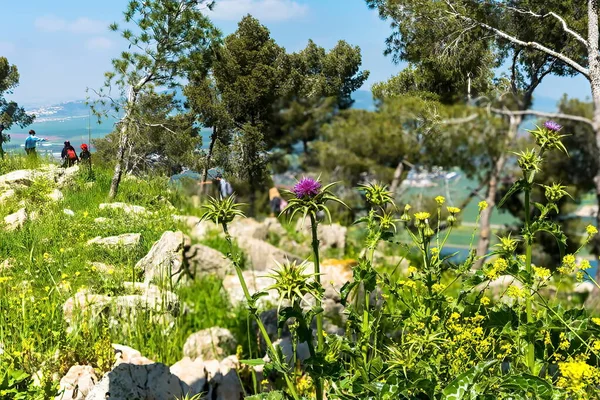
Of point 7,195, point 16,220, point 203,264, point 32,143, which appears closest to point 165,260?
point 203,264

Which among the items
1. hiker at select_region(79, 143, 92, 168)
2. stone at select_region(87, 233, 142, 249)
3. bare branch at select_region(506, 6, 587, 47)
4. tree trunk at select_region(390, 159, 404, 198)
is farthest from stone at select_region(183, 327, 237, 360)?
bare branch at select_region(506, 6, 587, 47)

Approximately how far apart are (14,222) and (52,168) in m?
0.52

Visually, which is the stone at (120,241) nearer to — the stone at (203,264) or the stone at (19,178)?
the stone at (203,264)

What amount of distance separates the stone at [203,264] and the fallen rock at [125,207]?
0.42m

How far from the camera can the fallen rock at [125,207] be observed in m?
3.55

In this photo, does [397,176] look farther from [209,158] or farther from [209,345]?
[209,345]

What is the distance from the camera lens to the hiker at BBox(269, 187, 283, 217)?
3.72m

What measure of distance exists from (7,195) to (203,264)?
1.39m

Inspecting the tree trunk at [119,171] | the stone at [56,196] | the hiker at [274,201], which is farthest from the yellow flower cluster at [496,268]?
the stone at [56,196]

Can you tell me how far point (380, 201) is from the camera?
1408 mm

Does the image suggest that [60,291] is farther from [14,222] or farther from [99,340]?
[14,222]

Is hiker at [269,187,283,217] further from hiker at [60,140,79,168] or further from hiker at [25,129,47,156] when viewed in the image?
hiker at [25,129,47,156]

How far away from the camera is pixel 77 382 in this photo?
2254 millimetres

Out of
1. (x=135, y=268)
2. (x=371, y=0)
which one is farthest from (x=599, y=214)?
(x=135, y=268)
